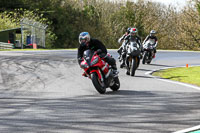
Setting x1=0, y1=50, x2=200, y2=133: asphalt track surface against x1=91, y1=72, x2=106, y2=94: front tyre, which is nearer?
x1=0, y1=50, x2=200, y2=133: asphalt track surface

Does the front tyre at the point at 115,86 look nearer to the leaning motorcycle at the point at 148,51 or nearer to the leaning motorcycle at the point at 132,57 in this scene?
the leaning motorcycle at the point at 132,57

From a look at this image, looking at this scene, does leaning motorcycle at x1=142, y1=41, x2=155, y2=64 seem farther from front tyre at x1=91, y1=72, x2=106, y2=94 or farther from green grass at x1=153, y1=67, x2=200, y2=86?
front tyre at x1=91, y1=72, x2=106, y2=94

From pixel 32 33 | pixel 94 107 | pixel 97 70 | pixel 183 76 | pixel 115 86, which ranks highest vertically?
pixel 97 70

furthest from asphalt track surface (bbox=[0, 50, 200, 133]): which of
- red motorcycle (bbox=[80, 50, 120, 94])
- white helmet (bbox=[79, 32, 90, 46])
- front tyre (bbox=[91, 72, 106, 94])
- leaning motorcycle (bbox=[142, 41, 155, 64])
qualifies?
leaning motorcycle (bbox=[142, 41, 155, 64])

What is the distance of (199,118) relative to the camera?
7039 millimetres

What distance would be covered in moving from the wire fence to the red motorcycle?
112 ft

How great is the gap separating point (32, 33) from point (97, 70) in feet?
119

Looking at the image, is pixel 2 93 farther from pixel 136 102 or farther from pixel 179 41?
pixel 179 41

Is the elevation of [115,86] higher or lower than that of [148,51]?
higher

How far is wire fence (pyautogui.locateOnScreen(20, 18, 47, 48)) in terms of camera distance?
45094 mm

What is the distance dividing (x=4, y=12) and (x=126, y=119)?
60.5m

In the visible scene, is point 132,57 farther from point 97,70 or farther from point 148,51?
point 148,51

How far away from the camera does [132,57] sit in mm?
15648

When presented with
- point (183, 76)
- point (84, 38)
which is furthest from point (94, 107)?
point (183, 76)
